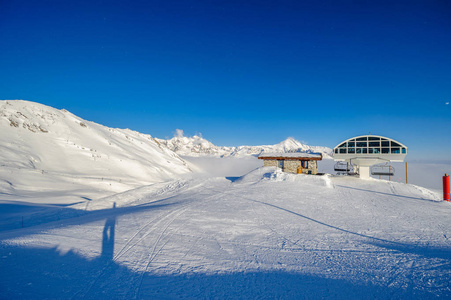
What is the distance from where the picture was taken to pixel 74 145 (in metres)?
32.2

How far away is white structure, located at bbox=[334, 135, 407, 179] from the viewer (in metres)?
24.4

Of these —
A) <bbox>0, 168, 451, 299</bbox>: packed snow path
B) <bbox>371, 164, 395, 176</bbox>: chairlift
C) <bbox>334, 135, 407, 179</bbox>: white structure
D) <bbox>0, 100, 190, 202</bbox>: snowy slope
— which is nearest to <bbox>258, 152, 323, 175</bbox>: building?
<bbox>334, 135, 407, 179</bbox>: white structure

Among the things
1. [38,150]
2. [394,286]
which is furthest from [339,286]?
[38,150]

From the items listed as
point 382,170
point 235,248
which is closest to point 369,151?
point 382,170

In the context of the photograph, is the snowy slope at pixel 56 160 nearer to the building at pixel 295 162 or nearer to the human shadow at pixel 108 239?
the human shadow at pixel 108 239

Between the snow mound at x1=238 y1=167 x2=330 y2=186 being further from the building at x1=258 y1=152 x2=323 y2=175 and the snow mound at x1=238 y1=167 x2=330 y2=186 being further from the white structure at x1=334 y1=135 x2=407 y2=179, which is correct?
the white structure at x1=334 y1=135 x2=407 y2=179

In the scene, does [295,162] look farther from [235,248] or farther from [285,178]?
[235,248]

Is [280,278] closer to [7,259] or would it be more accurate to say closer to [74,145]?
[7,259]

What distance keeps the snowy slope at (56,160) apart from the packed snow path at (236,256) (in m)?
11.8

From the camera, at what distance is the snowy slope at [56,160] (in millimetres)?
18767

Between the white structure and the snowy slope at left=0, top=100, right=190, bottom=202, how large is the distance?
82.9 ft

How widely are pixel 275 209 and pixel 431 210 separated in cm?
947

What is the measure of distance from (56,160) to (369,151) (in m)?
37.2

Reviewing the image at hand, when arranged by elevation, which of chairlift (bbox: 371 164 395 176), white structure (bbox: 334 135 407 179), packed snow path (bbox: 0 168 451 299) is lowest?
packed snow path (bbox: 0 168 451 299)
